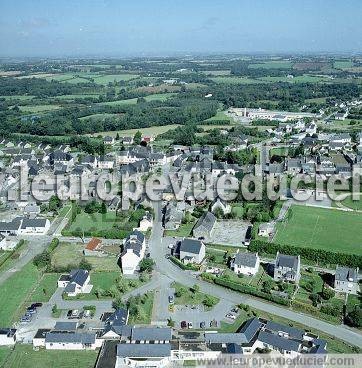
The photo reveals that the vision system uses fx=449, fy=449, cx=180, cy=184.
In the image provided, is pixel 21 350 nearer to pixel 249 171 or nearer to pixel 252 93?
pixel 249 171

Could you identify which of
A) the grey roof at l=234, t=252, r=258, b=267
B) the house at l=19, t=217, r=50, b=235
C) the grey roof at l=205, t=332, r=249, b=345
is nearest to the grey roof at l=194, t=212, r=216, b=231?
the grey roof at l=234, t=252, r=258, b=267

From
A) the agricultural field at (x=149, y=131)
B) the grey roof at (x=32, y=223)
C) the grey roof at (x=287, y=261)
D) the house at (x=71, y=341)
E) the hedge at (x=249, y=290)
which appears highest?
the agricultural field at (x=149, y=131)

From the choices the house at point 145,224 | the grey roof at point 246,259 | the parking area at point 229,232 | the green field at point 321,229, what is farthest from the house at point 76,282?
the green field at point 321,229

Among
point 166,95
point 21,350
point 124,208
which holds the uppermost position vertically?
point 166,95

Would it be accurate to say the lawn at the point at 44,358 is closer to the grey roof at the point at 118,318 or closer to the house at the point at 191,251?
the grey roof at the point at 118,318

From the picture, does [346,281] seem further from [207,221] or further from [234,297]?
[207,221]

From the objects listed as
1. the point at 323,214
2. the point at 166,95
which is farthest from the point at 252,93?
the point at 323,214
